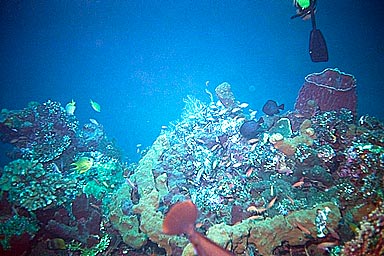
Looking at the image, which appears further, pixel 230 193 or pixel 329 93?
pixel 329 93

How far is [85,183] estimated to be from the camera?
733 centimetres

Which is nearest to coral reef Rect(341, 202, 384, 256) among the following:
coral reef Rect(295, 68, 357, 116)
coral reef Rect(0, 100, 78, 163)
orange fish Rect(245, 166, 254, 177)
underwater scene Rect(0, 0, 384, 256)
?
underwater scene Rect(0, 0, 384, 256)

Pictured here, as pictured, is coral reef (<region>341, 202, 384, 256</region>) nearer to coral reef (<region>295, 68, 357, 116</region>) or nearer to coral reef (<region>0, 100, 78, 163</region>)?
coral reef (<region>295, 68, 357, 116</region>)

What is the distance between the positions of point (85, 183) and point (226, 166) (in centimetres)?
408

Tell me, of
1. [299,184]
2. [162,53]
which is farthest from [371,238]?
[162,53]

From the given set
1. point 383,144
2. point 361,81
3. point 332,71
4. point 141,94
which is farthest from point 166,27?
point 383,144

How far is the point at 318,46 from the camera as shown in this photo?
5934 mm

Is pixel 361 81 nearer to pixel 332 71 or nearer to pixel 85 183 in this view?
pixel 332 71

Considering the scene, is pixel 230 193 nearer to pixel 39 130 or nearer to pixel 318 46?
pixel 318 46

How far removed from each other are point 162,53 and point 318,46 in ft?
186

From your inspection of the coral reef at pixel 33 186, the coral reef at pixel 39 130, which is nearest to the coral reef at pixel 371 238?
the coral reef at pixel 33 186

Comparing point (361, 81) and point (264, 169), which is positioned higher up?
point (361, 81)

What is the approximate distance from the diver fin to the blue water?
3011 cm

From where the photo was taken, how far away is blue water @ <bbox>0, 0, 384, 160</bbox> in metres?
42.6
